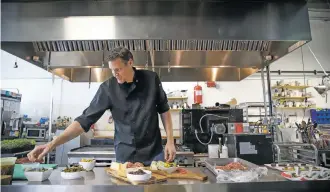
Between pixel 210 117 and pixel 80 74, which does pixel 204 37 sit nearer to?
pixel 210 117

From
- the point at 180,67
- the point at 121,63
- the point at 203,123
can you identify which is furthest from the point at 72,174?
the point at 203,123

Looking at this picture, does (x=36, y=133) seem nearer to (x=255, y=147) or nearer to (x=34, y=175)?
(x=34, y=175)

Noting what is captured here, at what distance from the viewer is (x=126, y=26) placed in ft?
5.76

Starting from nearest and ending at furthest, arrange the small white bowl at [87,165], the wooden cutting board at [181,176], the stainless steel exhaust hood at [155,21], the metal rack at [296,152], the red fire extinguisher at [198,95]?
the wooden cutting board at [181,176], the small white bowl at [87,165], the stainless steel exhaust hood at [155,21], the metal rack at [296,152], the red fire extinguisher at [198,95]

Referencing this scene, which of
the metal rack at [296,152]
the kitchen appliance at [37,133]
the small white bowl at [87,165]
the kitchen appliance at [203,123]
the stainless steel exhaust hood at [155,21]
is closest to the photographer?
the small white bowl at [87,165]

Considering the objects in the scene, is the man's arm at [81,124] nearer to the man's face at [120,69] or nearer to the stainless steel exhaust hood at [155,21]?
the man's face at [120,69]

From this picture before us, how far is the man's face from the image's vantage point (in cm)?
141

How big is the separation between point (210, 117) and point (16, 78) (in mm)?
4939

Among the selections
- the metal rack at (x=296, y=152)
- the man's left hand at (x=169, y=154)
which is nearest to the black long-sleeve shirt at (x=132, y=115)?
the man's left hand at (x=169, y=154)

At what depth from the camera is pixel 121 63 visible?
1.42 m

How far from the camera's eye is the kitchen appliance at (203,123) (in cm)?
305

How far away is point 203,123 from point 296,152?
1.34 meters

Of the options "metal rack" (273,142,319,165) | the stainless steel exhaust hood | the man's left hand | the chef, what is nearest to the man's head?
the chef

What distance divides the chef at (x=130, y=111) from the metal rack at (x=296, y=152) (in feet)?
5.97
